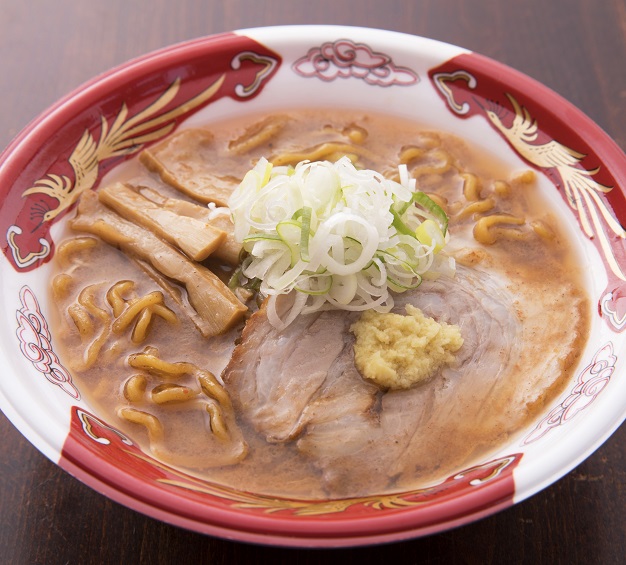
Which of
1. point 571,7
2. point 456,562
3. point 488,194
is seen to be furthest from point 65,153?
point 571,7

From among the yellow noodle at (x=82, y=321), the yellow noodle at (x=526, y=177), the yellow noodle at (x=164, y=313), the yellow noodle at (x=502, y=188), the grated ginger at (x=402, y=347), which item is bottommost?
the yellow noodle at (x=82, y=321)

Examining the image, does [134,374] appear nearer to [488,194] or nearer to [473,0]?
[488,194]

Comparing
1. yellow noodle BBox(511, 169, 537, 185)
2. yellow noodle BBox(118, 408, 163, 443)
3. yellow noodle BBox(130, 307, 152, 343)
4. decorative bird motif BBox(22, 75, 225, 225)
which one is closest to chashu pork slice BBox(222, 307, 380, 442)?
yellow noodle BBox(118, 408, 163, 443)

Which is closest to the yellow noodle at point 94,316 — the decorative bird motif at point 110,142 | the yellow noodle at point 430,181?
the decorative bird motif at point 110,142

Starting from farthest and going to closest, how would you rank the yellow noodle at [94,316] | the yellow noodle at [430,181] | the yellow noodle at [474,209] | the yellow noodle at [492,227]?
the yellow noodle at [430,181] → the yellow noodle at [474,209] → the yellow noodle at [492,227] → the yellow noodle at [94,316]

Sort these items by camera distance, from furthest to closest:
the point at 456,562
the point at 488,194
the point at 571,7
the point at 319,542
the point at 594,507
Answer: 1. the point at 571,7
2. the point at 488,194
3. the point at 594,507
4. the point at 456,562
5. the point at 319,542

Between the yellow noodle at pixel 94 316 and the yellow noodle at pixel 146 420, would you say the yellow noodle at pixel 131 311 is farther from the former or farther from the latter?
the yellow noodle at pixel 146 420

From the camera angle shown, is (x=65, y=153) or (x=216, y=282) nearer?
(x=216, y=282)
